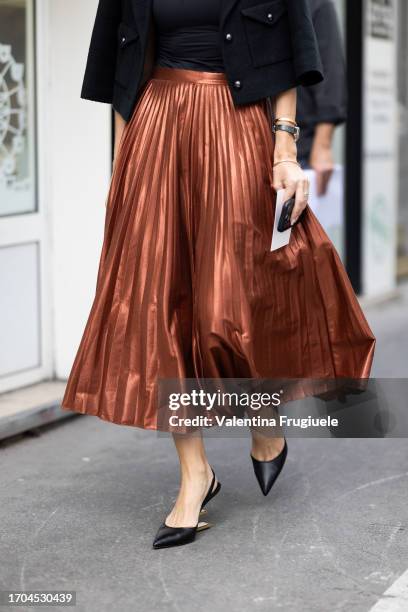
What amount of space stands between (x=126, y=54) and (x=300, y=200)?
68 cm

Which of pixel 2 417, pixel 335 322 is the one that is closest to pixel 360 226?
pixel 2 417

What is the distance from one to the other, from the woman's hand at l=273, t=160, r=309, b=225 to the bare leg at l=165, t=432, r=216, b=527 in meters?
0.71

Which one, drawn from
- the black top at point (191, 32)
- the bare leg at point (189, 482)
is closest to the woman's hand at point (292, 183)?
the black top at point (191, 32)

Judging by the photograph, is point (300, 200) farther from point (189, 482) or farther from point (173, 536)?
point (173, 536)

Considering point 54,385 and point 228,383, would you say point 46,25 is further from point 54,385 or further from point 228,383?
point 228,383

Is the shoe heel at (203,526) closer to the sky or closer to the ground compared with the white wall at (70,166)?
closer to the ground

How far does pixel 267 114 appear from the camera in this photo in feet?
11.6

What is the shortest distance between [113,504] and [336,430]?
1264 mm

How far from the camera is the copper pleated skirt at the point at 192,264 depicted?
133 inches

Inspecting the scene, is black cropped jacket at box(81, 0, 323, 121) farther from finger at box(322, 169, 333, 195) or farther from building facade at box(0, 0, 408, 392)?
finger at box(322, 169, 333, 195)

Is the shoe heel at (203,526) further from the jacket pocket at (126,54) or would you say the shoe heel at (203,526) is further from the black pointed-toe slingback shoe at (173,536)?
the jacket pocket at (126,54)

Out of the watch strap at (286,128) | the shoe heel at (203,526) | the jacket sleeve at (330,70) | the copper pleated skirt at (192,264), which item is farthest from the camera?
the jacket sleeve at (330,70)

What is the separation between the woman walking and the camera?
11.1 ft

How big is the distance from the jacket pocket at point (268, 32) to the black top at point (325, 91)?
6.21 feet
